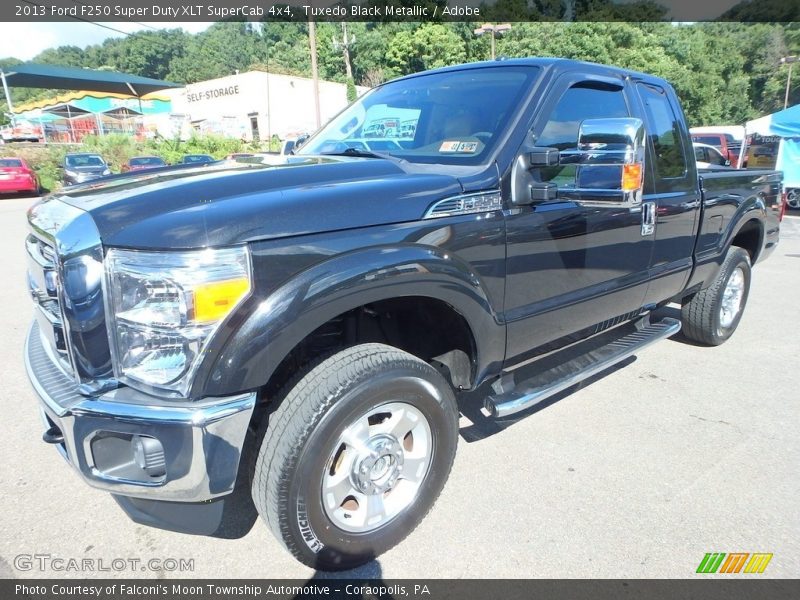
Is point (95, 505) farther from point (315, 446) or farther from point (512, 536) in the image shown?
point (512, 536)

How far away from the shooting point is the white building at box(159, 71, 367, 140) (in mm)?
39906

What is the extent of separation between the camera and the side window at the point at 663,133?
3.45m

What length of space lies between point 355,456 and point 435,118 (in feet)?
5.97

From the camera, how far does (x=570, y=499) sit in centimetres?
260

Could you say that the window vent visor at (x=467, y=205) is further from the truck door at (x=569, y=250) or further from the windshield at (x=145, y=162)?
the windshield at (x=145, y=162)

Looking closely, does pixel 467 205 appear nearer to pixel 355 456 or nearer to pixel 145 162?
pixel 355 456

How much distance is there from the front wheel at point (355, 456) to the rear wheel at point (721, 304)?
3.01 m

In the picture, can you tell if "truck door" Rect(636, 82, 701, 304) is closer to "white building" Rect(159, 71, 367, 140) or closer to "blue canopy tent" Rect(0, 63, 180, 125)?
"white building" Rect(159, 71, 367, 140)

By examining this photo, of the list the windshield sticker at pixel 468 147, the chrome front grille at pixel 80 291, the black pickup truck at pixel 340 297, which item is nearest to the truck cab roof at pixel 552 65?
the black pickup truck at pixel 340 297

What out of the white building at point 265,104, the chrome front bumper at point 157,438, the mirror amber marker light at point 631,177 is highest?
the white building at point 265,104

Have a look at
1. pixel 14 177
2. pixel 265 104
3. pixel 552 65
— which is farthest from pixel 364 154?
pixel 265 104

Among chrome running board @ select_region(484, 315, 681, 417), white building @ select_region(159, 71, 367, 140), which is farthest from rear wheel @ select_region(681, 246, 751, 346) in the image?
white building @ select_region(159, 71, 367, 140)

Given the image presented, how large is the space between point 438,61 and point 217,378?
45.1 metres

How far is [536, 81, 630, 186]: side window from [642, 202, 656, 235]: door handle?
1.86ft
